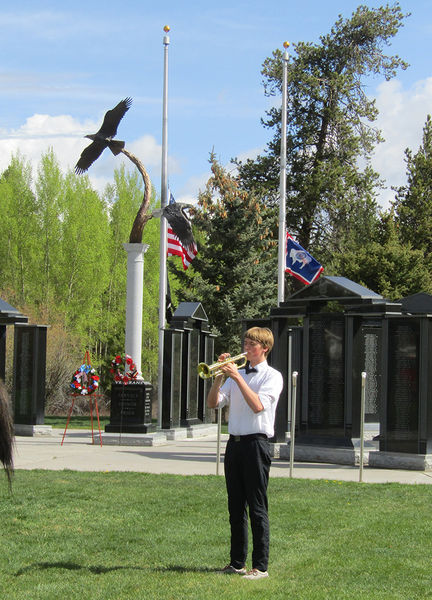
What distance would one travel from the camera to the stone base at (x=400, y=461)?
14.2 metres

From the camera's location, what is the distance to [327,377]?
51.3 feet

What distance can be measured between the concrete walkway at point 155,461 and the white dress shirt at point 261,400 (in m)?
6.06

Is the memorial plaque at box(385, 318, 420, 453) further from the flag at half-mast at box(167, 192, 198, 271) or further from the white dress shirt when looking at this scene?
the flag at half-mast at box(167, 192, 198, 271)

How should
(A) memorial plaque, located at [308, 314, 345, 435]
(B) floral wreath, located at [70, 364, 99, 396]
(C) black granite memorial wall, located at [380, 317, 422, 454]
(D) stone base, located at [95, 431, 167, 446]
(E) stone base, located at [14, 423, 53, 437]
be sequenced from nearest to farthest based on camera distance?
(C) black granite memorial wall, located at [380, 317, 422, 454]
(A) memorial plaque, located at [308, 314, 345, 435]
(B) floral wreath, located at [70, 364, 99, 396]
(D) stone base, located at [95, 431, 167, 446]
(E) stone base, located at [14, 423, 53, 437]

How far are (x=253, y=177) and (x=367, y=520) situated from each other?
32.4 metres

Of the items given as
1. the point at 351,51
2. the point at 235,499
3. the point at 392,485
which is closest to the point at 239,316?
the point at 351,51

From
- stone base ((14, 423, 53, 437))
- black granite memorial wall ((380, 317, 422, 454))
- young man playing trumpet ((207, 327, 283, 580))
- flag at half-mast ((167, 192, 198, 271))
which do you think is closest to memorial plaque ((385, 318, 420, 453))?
black granite memorial wall ((380, 317, 422, 454))

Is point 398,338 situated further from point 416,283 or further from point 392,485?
point 416,283

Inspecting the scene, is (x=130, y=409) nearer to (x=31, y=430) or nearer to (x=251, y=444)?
(x=31, y=430)

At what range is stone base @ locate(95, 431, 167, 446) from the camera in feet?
62.4

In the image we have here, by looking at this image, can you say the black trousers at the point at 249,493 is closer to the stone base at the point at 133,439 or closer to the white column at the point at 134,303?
the stone base at the point at 133,439

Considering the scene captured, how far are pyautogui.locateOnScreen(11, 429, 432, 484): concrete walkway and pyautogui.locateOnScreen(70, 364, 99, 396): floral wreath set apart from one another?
121 cm

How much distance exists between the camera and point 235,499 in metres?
6.68

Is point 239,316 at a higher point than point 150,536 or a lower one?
higher
